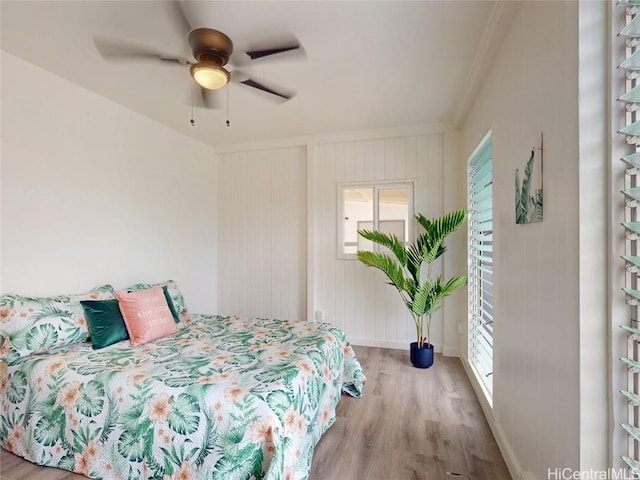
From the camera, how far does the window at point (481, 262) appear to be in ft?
7.63

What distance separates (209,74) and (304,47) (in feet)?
2.34

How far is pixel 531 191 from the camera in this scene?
1355 millimetres

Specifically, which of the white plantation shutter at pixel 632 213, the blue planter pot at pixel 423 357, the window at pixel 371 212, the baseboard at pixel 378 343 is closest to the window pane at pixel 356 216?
the window at pixel 371 212

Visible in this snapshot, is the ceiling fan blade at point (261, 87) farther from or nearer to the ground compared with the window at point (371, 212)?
farther from the ground

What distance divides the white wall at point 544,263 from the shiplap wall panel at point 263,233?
2446mm

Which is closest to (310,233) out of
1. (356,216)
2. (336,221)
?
(336,221)

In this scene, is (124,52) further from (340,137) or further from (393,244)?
(393,244)

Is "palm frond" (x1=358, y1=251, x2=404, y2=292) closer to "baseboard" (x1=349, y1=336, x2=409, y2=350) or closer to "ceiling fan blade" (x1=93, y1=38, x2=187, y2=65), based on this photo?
"baseboard" (x1=349, y1=336, x2=409, y2=350)

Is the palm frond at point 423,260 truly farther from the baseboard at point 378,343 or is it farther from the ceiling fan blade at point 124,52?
the ceiling fan blade at point 124,52

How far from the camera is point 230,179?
419cm

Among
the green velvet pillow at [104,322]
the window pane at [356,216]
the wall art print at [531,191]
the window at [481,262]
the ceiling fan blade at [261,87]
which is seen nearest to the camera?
the wall art print at [531,191]

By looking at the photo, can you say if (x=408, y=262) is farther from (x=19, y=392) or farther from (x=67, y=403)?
(x=19, y=392)

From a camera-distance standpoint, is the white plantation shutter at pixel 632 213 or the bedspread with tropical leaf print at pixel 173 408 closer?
the white plantation shutter at pixel 632 213

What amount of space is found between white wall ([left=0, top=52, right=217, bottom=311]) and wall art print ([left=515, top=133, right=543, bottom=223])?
10.5 ft
